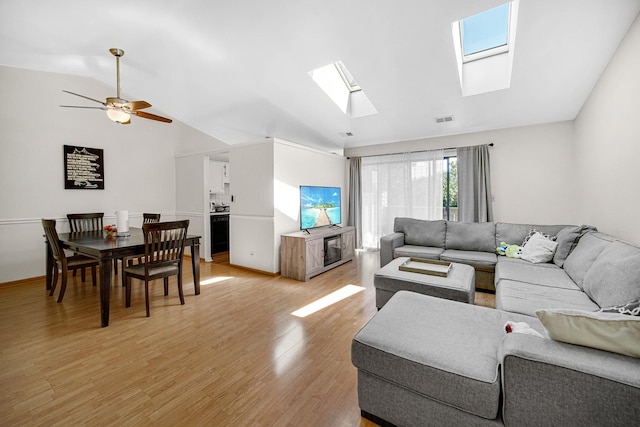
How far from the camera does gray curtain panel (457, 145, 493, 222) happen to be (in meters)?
4.62

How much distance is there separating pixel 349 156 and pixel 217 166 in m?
3.03

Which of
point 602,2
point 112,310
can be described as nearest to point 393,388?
point 112,310

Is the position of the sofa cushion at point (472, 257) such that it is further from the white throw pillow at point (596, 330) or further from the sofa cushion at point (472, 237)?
the white throw pillow at point (596, 330)

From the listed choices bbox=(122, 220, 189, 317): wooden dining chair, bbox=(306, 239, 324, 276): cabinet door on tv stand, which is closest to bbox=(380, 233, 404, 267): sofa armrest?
bbox=(306, 239, 324, 276): cabinet door on tv stand

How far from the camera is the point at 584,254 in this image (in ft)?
8.25

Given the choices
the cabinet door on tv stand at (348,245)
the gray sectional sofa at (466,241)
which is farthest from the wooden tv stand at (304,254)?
the gray sectional sofa at (466,241)

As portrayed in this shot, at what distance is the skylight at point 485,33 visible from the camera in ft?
10.1

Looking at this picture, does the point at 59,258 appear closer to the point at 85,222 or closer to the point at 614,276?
the point at 85,222

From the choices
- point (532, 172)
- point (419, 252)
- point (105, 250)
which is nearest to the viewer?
point (105, 250)

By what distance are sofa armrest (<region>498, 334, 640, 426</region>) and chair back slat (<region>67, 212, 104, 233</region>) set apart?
5400mm

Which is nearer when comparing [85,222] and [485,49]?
[485,49]

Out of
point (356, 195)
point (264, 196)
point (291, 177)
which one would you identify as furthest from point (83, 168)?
point (356, 195)

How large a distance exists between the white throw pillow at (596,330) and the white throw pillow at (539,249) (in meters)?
2.47

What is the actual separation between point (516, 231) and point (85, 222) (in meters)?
6.49
